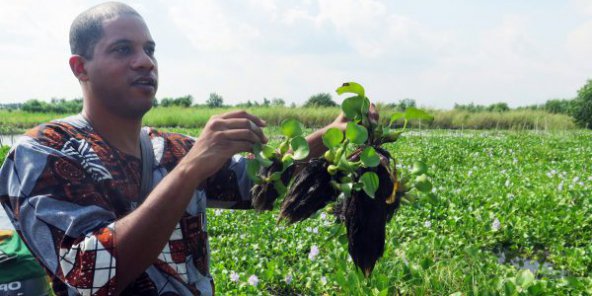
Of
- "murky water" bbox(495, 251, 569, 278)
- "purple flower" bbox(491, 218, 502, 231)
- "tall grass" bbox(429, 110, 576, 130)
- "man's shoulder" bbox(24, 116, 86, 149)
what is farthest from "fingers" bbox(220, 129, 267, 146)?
"tall grass" bbox(429, 110, 576, 130)

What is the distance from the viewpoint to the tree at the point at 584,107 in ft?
59.5

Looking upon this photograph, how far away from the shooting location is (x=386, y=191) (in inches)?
46.6

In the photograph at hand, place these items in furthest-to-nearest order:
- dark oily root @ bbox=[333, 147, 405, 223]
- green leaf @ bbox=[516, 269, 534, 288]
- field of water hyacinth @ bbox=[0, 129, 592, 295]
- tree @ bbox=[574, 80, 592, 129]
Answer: tree @ bbox=[574, 80, 592, 129] < field of water hyacinth @ bbox=[0, 129, 592, 295] < green leaf @ bbox=[516, 269, 534, 288] < dark oily root @ bbox=[333, 147, 405, 223]

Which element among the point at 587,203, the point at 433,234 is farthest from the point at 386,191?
the point at 587,203

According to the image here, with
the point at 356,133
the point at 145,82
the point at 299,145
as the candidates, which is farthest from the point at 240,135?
the point at 145,82

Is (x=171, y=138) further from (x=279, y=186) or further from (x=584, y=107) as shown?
(x=584, y=107)

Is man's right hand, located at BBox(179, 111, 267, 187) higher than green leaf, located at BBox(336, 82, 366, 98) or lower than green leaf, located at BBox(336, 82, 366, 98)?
lower

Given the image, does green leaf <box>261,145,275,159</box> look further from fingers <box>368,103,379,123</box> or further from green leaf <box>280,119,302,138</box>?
fingers <box>368,103,379,123</box>

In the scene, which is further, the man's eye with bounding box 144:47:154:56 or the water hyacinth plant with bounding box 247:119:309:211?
the man's eye with bounding box 144:47:154:56

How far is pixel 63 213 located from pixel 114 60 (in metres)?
0.39

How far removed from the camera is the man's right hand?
41.8 inches

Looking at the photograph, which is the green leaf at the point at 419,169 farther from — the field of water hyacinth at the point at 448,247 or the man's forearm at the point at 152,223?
the man's forearm at the point at 152,223

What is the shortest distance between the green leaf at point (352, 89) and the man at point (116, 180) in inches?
5.8

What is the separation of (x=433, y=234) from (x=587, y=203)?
146cm
